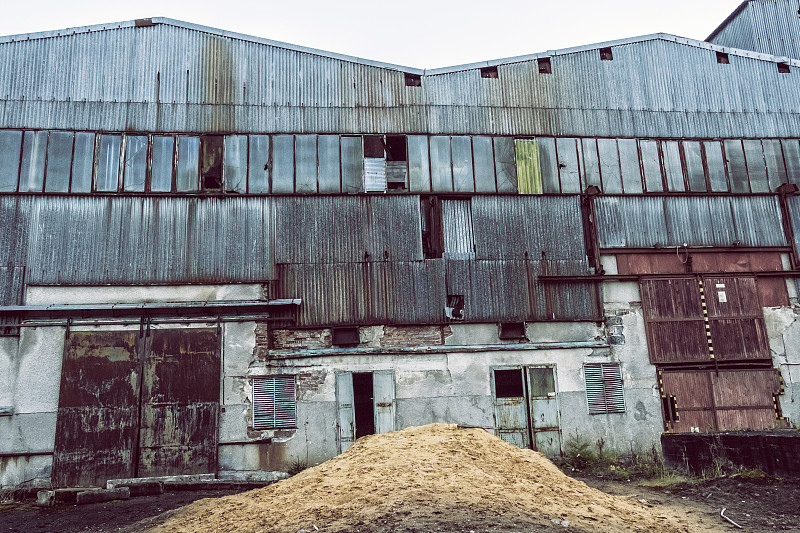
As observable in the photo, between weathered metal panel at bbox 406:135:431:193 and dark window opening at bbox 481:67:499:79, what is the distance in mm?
2615

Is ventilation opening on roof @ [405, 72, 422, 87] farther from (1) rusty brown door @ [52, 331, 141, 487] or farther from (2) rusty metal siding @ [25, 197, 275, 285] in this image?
(1) rusty brown door @ [52, 331, 141, 487]

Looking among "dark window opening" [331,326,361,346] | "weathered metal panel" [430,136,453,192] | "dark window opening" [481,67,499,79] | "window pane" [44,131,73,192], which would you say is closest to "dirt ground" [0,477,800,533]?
"dark window opening" [331,326,361,346]

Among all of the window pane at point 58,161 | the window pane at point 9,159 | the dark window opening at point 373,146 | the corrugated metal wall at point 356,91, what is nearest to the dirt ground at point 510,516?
the window pane at point 58,161

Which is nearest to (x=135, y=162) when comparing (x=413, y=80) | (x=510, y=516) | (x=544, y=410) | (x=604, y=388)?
(x=413, y=80)

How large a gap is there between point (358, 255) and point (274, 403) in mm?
4234

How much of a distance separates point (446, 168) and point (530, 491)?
955 cm

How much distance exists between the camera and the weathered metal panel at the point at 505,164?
53.6ft

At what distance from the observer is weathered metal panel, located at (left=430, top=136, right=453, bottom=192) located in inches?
635

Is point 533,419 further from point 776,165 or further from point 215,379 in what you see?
point 776,165

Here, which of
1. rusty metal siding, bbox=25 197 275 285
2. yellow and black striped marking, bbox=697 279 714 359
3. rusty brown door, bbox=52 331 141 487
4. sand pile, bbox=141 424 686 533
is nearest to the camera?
sand pile, bbox=141 424 686 533

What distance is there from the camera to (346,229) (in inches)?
615

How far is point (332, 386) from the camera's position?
14.6 meters

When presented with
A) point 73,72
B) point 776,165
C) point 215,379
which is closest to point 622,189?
point 776,165

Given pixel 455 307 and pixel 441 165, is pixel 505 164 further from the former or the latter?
pixel 455 307
